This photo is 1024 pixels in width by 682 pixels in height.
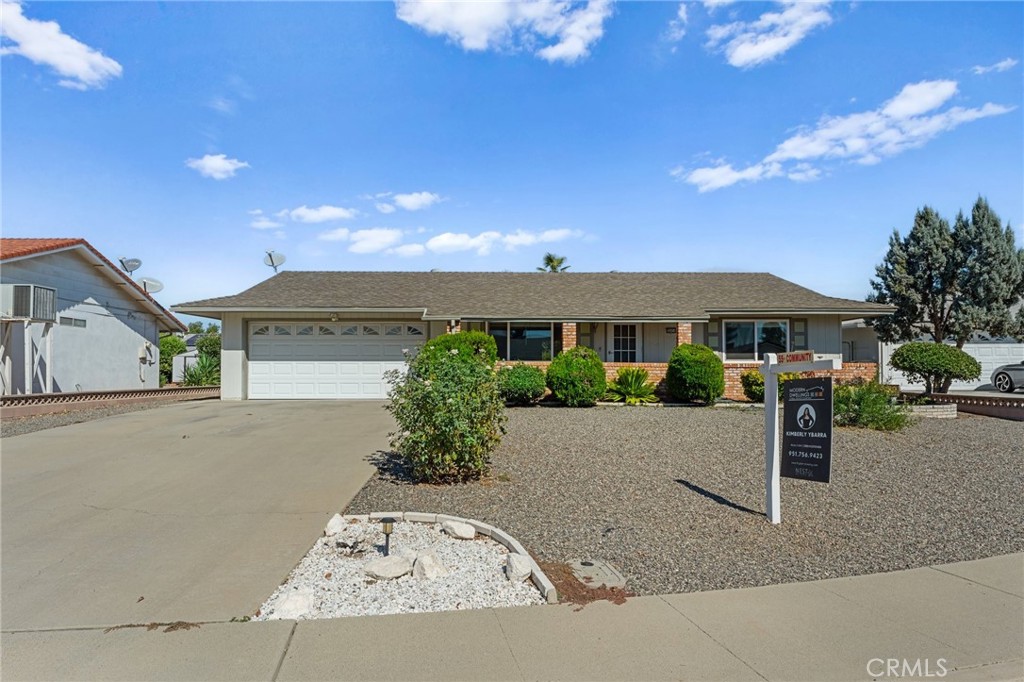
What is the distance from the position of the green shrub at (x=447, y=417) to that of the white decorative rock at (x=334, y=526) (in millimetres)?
1388

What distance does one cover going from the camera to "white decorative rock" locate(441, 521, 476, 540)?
542 cm

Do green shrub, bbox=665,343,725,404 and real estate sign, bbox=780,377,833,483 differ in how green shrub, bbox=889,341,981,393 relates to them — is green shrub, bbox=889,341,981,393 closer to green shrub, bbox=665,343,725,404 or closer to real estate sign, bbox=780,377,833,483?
green shrub, bbox=665,343,725,404

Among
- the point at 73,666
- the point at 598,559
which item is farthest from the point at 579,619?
the point at 73,666

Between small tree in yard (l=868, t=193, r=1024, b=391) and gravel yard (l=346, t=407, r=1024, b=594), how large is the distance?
40.1 feet

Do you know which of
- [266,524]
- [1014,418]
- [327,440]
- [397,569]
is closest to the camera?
[397,569]

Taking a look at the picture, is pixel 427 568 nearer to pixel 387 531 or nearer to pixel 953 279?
pixel 387 531

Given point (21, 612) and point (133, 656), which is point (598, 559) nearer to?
point (133, 656)

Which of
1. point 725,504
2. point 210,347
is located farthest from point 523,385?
point 210,347

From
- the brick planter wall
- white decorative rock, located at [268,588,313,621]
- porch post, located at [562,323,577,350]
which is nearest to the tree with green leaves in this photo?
the brick planter wall

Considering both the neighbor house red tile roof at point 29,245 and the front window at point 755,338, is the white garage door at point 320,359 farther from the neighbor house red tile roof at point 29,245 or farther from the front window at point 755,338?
the front window at point 755,338

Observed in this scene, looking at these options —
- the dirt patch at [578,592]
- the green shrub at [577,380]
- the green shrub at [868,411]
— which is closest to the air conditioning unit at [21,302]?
the green shrub at [577,380]

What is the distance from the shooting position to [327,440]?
10.2m

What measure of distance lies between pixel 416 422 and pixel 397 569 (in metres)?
2.54

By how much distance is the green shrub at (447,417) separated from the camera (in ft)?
22.4
